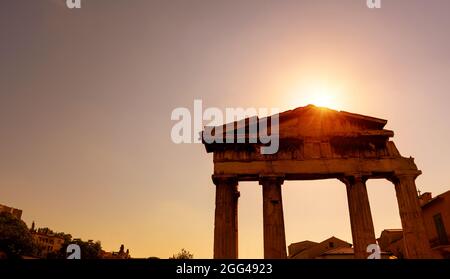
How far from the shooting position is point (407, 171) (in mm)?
14766

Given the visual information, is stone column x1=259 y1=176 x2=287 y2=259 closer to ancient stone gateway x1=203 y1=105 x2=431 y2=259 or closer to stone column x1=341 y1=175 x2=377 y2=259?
ancient stone gateway x1=203 y1=105 x2=431 y2=259

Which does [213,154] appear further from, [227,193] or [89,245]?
[89,245]

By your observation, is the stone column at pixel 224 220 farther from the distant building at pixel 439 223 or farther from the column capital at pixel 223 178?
the distant building at pixel 439 223

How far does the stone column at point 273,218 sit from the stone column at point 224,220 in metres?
1.42

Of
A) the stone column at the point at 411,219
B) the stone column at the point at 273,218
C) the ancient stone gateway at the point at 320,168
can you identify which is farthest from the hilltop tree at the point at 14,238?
the stone column at the point at 411,219

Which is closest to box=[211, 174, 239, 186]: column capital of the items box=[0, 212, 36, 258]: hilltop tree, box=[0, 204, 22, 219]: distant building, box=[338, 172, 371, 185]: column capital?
box=[338, 172, 371, 185]: column capital

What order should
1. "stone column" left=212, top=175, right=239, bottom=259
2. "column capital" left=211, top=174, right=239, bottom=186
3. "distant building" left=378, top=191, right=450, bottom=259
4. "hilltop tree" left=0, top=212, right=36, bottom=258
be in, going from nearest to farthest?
1. "stone column" left=212, top=175, right=239, bottom=259
2. "column capital" left=211, top=174, right=239, bottom=186
3. "distant building" left=378, top=191, right=450, bottom=259
4. "hilltop tree" left=0, top=212, right=36, bottom=258

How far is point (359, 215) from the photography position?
1423 cm

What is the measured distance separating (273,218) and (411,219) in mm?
5914

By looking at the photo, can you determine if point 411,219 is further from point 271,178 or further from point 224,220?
point 224,220

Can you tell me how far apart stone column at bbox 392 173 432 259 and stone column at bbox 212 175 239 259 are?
7328mm

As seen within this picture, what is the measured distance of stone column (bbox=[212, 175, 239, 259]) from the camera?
13.7 m

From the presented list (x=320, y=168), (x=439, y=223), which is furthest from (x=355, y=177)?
(x=439, y=223)
